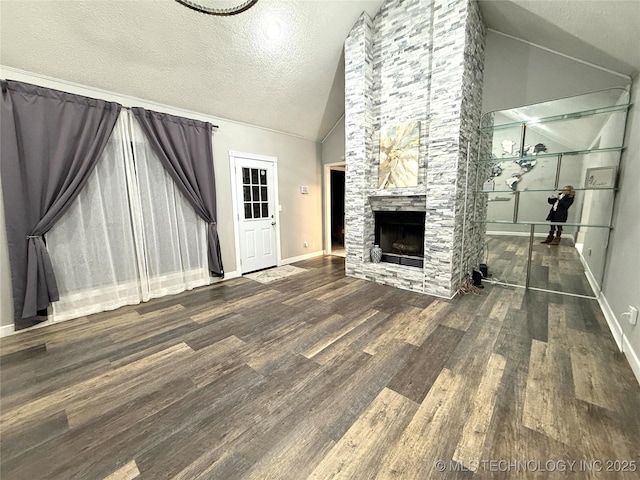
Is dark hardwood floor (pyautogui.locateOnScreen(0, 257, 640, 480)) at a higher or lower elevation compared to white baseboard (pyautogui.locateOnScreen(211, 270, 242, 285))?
lower

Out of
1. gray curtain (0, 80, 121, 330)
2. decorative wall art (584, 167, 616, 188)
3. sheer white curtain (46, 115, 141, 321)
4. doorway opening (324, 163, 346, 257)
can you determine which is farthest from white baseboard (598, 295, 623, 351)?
gray curtain (0, 80, 121, 330)

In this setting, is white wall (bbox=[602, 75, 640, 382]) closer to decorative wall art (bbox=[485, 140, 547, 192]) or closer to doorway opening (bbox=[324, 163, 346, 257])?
decorative wall art (bbox=[485, 140, 547, 192])

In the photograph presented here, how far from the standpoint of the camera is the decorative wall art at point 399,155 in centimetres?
339

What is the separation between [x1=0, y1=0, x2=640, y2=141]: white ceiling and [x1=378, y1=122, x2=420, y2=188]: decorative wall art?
1.52m

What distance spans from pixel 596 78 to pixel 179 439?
5155 millimetres

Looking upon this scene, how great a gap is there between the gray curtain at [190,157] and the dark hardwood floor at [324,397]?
1.53 metres

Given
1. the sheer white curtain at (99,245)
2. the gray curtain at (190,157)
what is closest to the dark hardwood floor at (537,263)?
the gray curtain at (190,157)

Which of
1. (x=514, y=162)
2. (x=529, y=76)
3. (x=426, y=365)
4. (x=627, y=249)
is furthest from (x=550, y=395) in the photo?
(x=529, y=76)

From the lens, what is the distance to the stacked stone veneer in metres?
2.96

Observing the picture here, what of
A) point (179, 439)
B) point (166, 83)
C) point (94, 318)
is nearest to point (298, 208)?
point (166, 83)

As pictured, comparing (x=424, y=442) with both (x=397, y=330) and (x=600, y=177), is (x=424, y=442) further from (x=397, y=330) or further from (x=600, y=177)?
(x=600, y=177)

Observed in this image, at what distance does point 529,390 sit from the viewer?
1.66 meters

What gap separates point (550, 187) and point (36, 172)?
574 centimetres

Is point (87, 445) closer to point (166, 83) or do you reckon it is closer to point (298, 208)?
point (166, 83)
